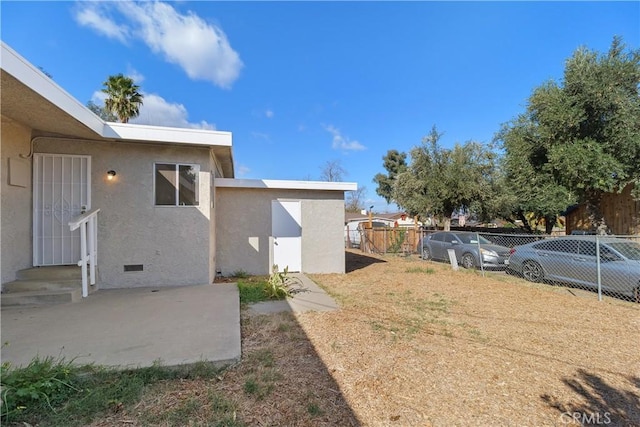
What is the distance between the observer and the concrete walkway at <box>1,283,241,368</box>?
3.09m

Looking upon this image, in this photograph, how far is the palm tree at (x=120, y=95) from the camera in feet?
57.4

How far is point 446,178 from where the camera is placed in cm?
1642

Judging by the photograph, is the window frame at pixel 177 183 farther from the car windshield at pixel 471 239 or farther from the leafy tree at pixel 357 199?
the leafy tree at pixel 357 199

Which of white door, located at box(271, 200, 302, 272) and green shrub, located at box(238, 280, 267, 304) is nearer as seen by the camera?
green shrub, located at box(238, 280, 267, 304)

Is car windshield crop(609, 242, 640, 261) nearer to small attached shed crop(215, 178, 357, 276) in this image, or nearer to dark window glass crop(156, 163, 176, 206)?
small attached shed crop(215, 178, 357, 276)

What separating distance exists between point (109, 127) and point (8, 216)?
222cm

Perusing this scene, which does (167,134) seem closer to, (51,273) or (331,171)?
(51,273)

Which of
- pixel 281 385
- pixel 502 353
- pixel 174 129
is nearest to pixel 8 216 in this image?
pixel 174 129

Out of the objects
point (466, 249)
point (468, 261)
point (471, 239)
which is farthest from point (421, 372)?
point (471, 239)

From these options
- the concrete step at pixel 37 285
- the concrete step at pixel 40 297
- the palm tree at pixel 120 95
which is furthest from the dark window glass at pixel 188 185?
the palm tree at pixel 120 95

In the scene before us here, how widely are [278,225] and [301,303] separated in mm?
4739

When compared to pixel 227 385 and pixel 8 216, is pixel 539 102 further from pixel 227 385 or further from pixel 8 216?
pixel 8 216

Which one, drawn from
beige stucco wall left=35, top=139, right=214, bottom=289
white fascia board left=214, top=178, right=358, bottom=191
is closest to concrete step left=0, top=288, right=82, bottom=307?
beige stucco wall left=35, top=139, right=214, bottom=289

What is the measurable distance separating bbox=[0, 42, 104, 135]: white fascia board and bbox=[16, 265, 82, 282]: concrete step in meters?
2.60
